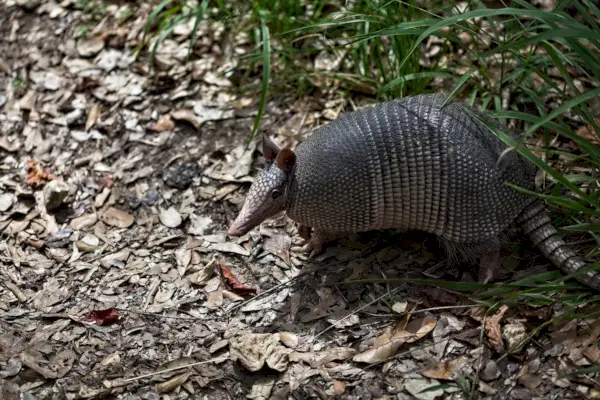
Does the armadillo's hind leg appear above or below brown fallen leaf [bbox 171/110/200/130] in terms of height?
above

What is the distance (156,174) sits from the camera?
6160mm

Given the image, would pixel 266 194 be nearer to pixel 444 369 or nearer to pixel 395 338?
pixel 395 338

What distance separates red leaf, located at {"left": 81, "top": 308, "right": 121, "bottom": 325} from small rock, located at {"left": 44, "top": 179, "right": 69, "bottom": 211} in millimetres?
1364

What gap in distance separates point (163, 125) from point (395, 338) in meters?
3.19

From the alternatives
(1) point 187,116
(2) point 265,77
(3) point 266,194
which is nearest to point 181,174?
(1) point 187,116

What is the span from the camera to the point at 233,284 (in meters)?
5.20

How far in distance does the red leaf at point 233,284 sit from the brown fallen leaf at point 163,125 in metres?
1.78

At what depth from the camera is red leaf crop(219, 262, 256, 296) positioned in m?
5.16

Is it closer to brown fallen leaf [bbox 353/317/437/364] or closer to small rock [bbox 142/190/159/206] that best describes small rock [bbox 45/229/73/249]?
small rock [bbox 142/190/159/206]

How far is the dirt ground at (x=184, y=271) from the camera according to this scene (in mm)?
4402

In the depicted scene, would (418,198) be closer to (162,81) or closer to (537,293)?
(537,293)

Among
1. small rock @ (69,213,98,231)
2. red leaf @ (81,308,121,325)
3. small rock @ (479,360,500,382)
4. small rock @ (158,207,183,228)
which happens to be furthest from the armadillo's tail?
small rock @ (69,213,98,231)

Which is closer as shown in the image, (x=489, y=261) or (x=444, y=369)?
(x=444, y=369)

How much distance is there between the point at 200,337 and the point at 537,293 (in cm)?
233
